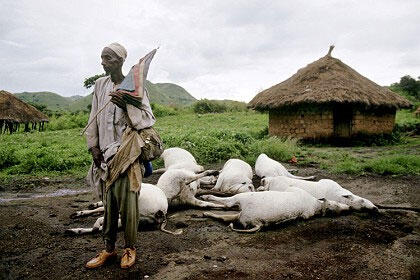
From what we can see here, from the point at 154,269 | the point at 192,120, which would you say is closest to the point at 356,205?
the point at 154,269

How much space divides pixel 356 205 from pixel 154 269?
10.3 feet

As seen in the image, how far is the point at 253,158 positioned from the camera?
9.56 m

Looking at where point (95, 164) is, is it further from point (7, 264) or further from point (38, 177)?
point (38, 177)

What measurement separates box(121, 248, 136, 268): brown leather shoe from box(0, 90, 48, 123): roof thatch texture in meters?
20.8

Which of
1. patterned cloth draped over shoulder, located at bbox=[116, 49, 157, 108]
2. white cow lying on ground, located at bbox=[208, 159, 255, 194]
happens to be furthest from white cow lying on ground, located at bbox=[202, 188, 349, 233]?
patterned cloth draped over shoulder, located at bbox=[116, 49, 157, 108]

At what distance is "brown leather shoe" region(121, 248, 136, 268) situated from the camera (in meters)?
3.27

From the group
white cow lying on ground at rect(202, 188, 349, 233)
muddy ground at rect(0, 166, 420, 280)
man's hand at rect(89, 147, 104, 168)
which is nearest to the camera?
muddy ground at rect(0, 166, 420, 280)

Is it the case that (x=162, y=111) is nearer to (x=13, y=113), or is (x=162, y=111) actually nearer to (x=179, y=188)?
(x=13, y=113)

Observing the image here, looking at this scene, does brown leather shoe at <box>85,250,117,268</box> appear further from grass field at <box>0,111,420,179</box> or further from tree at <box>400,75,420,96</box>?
tree at <box>400,75,420,96</box>

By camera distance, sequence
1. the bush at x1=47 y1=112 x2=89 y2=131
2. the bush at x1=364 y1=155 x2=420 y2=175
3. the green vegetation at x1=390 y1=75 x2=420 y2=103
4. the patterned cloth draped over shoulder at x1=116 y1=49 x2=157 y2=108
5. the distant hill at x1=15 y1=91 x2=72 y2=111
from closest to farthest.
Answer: the patterned cloth draped over shoulder at x1=116 y1=49 x2=157 y2=108, the bush at x1=364 y1=155 x2=420 y2=175, the bush at x1=47 y1=112 x2=89 y2=131, the green vegetation at x1=390 y1=75 x2=420 y2=103, the distant hill at x1=15 y1=91 x2=72 y2=111

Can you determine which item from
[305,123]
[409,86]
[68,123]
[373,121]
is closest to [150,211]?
[305,123]

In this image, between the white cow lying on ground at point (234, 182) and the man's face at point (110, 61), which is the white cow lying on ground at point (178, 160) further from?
the man's face at point (110, 61)

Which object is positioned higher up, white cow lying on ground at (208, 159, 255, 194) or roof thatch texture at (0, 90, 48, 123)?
roof thatch texture at (0, 90, 48, 123)

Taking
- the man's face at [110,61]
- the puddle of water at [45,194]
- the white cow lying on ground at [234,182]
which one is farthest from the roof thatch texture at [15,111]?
the man's face at [110,61]
